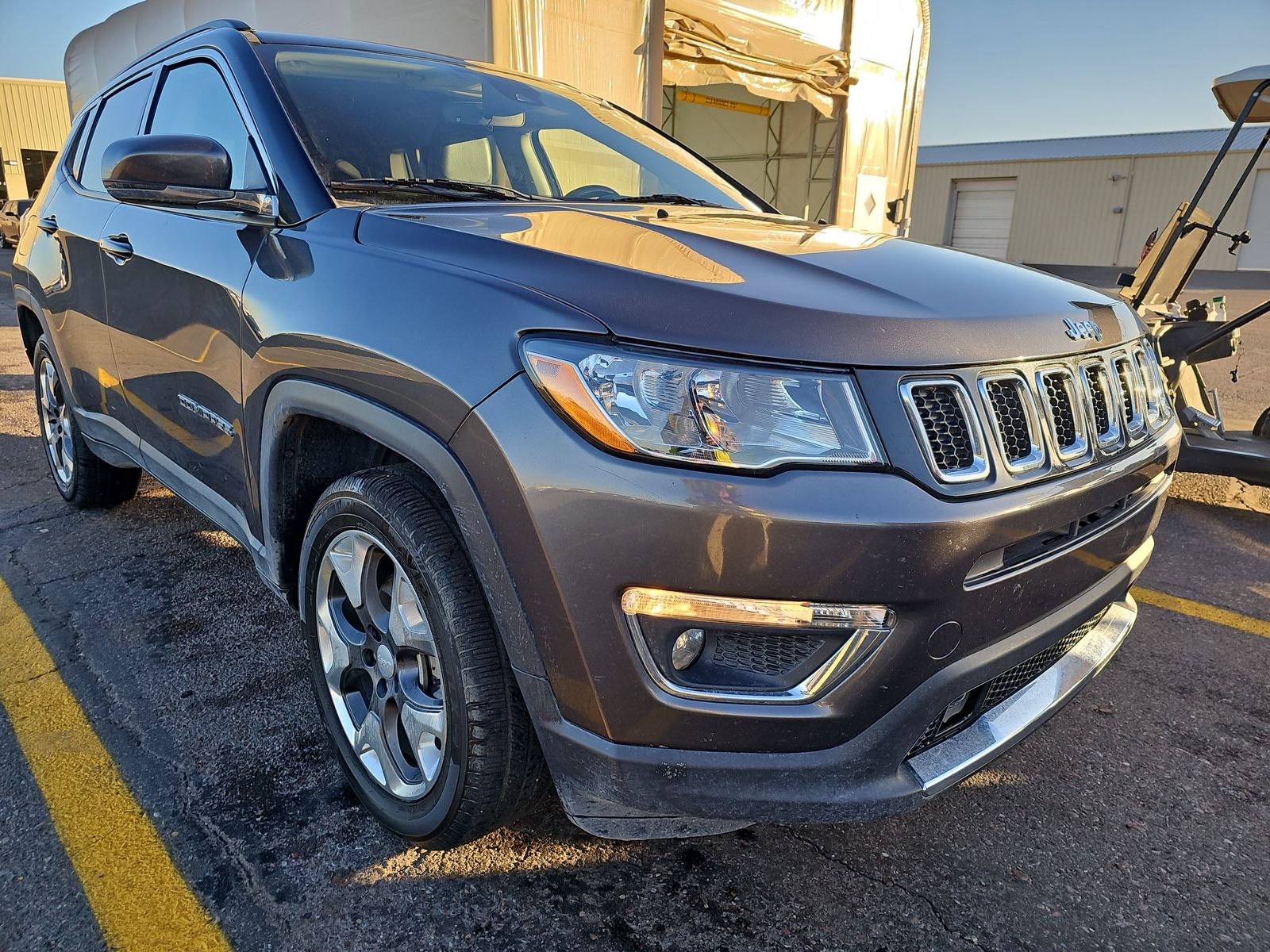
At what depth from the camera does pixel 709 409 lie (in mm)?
1354

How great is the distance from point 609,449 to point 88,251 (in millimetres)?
2615

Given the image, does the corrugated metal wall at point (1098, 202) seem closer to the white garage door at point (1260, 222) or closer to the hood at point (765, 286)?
the white garage door at point (1260, 222)

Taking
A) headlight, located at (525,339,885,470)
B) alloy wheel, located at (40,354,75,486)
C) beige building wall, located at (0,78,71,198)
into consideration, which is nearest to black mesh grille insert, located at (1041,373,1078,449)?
headlight, located at (525,339,885,470)

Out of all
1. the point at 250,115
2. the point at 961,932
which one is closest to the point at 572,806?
the point at 961,932

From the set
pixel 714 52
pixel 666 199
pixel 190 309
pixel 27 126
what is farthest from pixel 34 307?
pixel 27 126

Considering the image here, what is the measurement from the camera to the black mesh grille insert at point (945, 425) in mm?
1399

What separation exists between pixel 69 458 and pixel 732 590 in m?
3.65

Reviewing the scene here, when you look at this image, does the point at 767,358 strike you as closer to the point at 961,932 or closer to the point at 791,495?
the point at 791,495

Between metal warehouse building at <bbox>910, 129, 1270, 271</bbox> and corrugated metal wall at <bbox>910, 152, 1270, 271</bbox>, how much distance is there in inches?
1.1

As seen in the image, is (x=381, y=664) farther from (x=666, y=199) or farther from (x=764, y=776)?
(x=666, y=199)

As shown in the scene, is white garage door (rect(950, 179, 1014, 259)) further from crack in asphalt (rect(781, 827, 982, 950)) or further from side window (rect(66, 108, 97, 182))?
crack in asphalt (rect(781, 827, 982, 950))

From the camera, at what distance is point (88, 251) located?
3.04 metres

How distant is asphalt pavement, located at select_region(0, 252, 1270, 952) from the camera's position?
1710 mm

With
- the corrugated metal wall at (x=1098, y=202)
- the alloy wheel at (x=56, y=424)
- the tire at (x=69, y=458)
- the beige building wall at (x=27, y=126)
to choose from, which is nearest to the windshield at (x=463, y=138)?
the tire at (x=69, y=458)
